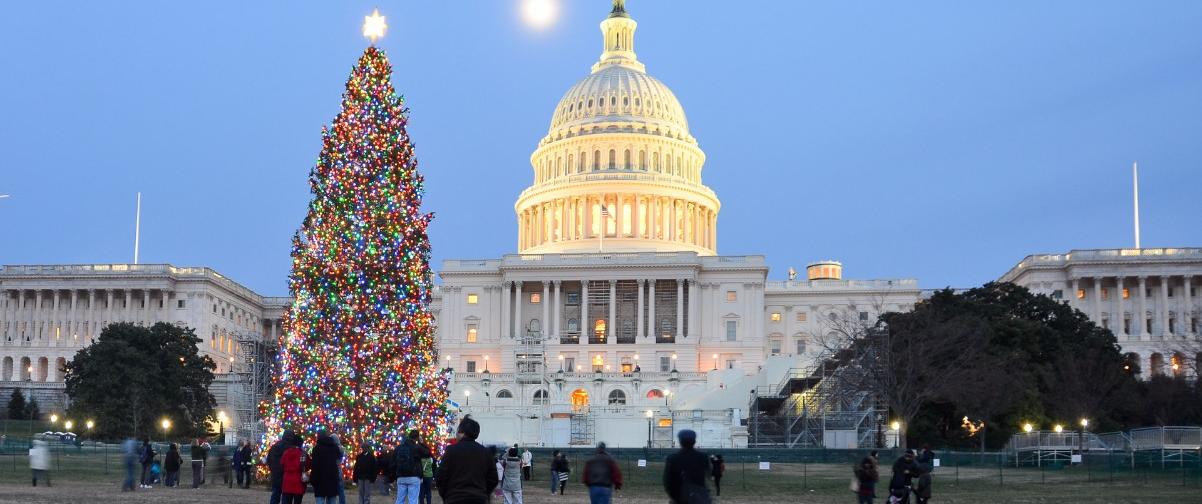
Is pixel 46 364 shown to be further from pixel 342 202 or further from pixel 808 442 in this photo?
pixel 342 202

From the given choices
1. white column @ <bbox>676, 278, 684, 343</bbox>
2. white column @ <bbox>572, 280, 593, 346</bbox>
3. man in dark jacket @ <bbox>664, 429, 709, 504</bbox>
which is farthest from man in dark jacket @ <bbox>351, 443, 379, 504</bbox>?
white column @ <bbox>572, 280, 593, 346</bbox>

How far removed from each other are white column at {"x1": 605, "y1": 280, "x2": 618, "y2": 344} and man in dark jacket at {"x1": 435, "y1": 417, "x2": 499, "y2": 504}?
105816 millimetres

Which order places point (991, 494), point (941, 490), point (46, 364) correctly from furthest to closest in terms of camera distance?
point (46, 364), point (941, 490), point (991, 494)

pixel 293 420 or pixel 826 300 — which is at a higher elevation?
pixel 826 300

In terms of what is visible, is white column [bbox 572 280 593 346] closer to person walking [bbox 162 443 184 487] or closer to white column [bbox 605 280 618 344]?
white column [bbox 605 280 618 344]

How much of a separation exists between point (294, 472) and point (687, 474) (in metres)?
8.94

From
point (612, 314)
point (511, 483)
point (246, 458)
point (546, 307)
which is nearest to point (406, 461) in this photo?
point (511, 483)

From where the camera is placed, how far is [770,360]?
4026 inches

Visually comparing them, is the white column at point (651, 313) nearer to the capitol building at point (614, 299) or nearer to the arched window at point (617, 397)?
the capitol building at point (614, 299)

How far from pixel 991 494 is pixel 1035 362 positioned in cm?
4706

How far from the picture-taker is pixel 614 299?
126 meters

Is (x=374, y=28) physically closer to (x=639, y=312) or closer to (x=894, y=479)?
(x=894, y=479)

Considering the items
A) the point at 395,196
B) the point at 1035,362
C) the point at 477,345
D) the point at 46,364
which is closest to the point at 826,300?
the point at 477,345

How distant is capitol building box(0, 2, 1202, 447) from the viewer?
338 feet
